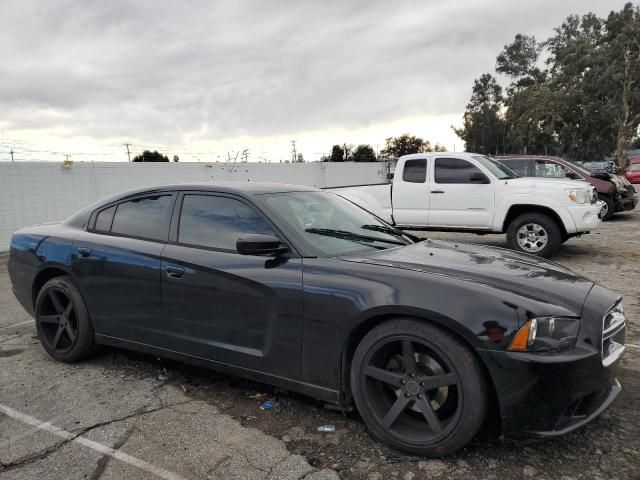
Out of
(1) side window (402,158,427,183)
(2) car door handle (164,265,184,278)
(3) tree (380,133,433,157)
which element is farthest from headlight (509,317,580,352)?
(3) tree (380,133,433,157)

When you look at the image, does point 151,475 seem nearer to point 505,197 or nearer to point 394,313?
point 394,313

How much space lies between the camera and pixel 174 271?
11.7 feet

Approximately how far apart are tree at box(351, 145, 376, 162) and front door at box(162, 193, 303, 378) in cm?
4970

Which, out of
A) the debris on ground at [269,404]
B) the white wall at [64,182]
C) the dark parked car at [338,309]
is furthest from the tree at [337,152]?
the debris on ground at [269,404]

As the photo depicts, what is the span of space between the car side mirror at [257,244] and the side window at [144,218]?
3.08 ft

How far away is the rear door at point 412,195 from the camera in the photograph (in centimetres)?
959

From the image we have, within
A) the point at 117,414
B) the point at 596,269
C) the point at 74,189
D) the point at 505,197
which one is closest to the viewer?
the point at 117,414

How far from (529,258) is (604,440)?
126cm

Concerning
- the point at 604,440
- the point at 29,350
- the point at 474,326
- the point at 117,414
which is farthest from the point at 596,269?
the point at 29,350

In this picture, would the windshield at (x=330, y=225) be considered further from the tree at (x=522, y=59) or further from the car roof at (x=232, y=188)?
the tree at (x=522, y=59)

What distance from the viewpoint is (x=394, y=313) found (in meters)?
2.74

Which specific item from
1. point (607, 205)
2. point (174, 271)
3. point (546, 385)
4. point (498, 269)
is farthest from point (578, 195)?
point (174, 271)

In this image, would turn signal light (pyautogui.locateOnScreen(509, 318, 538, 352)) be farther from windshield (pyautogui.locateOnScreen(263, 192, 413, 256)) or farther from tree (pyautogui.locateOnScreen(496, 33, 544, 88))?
tree (pyautogui.locateOnScreen(496, 33, 544, 88))

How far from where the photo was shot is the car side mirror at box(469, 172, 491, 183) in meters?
8.89
